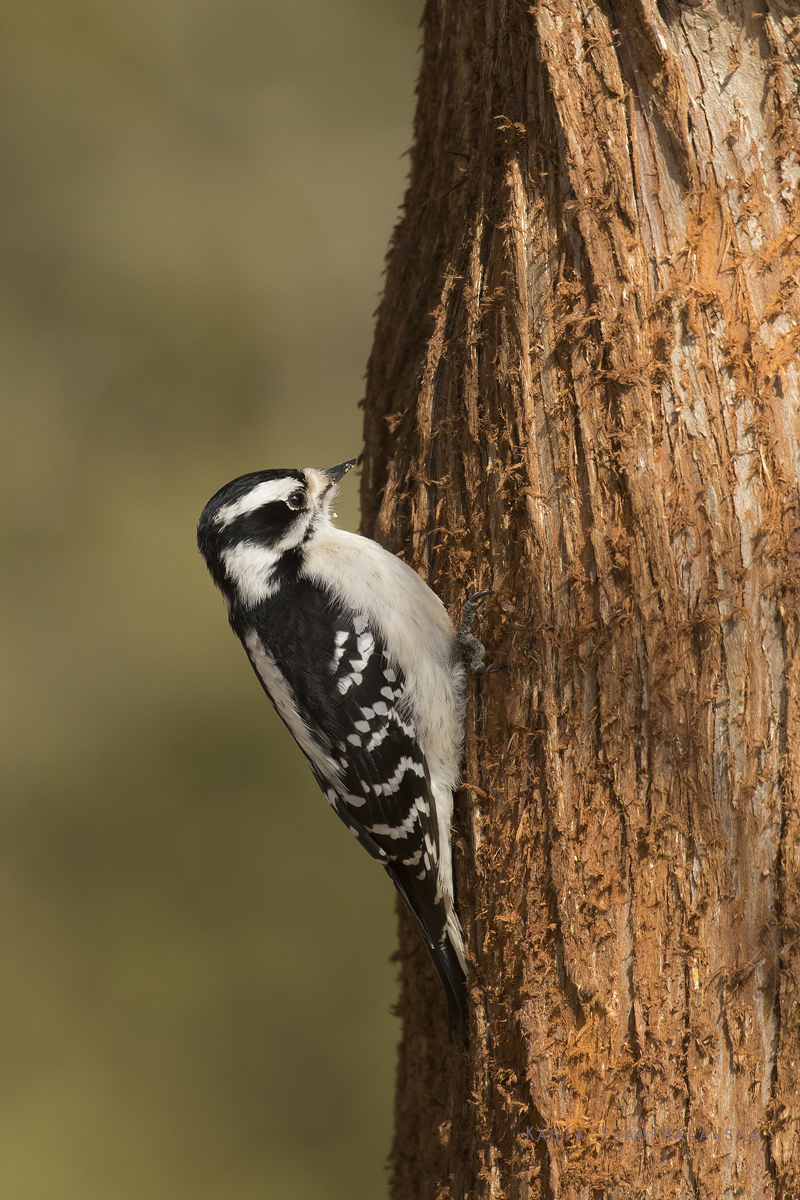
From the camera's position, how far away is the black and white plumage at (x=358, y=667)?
98.9 inches

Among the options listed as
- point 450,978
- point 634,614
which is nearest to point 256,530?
point 634,614

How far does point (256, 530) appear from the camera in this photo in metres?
2.86

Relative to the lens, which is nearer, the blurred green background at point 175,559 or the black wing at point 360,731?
the black wing at point 360,731

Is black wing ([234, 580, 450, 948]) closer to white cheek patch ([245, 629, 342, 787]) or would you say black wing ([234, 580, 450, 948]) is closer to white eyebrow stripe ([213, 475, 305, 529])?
white cheek patch ([245, 629, 342, 787])

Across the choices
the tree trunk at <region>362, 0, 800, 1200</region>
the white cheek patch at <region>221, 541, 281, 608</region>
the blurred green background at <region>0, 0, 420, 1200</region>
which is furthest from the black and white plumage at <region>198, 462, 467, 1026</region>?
the blurred green background at <region>0, 0, 420, 1200</region>

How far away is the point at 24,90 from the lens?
6.03 meters

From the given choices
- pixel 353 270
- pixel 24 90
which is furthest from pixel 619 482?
pixel 24 90

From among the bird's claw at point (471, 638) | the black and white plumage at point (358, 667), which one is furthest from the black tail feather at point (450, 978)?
the bird's claw at point (471, 638)

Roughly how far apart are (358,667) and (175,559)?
3561 mm

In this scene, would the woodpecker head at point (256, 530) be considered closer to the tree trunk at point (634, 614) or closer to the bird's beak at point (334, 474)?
the bird's beak at point (334, 474)

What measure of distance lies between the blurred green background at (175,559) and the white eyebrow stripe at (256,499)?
117 inches

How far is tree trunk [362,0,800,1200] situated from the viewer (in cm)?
196

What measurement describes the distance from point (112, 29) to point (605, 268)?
5508 millimetres

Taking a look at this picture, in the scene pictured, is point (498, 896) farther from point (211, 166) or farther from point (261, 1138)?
point (211, 166)
